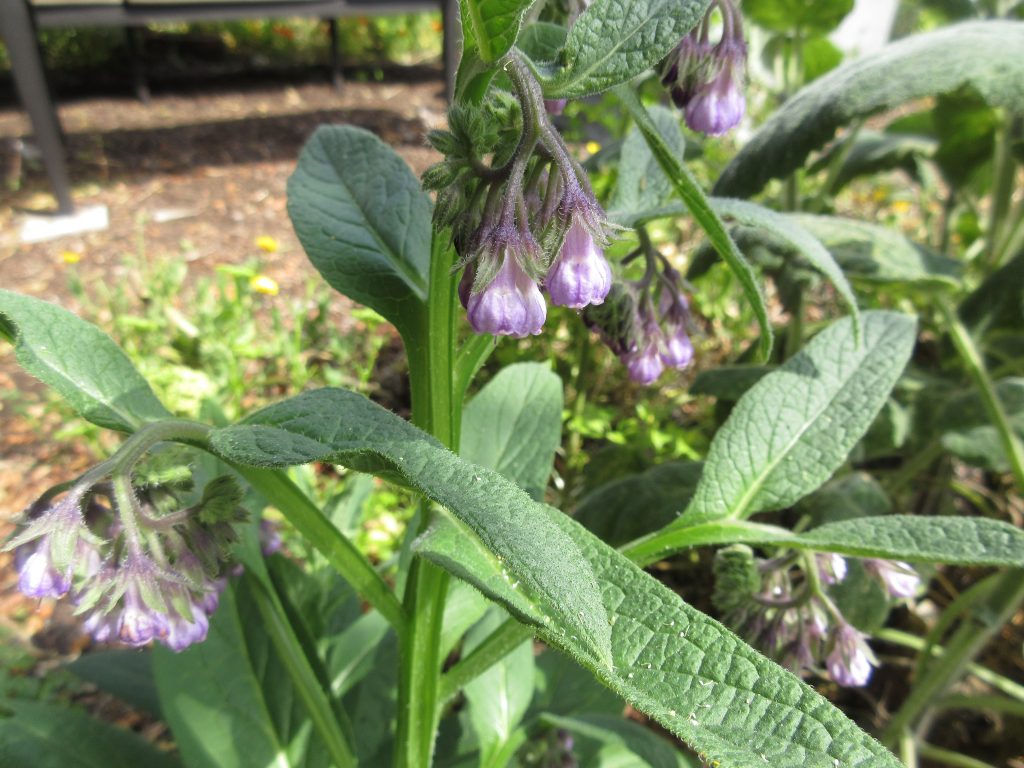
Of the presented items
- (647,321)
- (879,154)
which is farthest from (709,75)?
(879,154)

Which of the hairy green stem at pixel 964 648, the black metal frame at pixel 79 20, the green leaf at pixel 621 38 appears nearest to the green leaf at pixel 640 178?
the green leaf at pixel 621 38

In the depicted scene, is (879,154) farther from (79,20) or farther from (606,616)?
(79,20)

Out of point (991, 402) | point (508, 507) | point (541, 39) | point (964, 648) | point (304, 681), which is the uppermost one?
point (541, 39)

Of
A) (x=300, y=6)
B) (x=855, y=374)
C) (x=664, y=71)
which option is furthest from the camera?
(x=300, y=6)

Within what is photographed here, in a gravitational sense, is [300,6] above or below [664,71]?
below

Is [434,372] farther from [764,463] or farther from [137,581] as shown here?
[764,463]

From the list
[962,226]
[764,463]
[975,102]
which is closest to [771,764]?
[764,463]

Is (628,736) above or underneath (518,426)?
underneath
